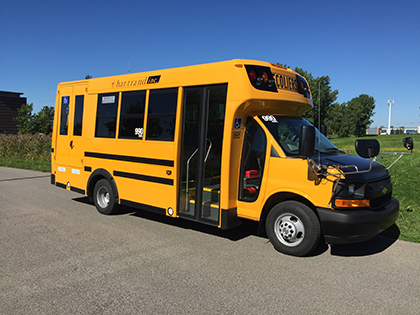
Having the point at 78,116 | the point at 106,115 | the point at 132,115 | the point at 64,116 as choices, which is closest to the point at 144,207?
the point at 132,115

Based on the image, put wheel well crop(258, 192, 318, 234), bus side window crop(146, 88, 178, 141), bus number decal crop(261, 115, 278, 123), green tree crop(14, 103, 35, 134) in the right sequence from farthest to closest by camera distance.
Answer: green tree crop(14, 103, 35, 134)
bus side window crop(146, 88, 178, 141)
bus number decal crop(261, 115, 278, 123)
wheel well crop(258, 192, 318, 234)

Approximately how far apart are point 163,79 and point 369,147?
364 centimetres

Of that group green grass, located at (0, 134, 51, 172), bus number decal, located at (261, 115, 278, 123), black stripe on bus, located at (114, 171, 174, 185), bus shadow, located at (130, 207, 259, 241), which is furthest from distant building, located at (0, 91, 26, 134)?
bus number decal, located at (261, 115, 278, 123)

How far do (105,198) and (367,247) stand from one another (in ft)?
17.3

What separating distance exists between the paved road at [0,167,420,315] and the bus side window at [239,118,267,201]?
87cm

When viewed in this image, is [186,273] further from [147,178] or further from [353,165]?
[353,165]

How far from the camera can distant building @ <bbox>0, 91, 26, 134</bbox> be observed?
3919 centimetres

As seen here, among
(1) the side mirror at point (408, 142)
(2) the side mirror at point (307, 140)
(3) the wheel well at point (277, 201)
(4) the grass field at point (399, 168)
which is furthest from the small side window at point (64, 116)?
(1) the side mirror at point (408, 142)

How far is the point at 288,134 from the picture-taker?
5.45m

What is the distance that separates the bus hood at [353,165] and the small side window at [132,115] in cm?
334

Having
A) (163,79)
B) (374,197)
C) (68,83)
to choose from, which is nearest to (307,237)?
(374,197)

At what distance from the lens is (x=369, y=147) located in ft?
14.5

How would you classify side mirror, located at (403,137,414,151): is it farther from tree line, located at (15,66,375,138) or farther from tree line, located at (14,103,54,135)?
tree line, located at (14,103,54,135)

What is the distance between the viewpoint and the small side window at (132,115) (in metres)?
6.57
